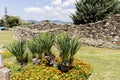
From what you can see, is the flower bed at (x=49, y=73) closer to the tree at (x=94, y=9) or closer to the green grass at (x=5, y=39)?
the green grass at (x=5, y=39)

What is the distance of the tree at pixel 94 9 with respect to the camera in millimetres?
29484

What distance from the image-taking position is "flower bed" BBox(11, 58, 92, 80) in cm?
1147

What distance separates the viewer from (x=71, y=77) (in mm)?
11523

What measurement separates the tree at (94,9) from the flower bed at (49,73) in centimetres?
1762

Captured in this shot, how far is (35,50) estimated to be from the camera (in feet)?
42.4

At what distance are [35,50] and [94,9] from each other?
1784 centimetres

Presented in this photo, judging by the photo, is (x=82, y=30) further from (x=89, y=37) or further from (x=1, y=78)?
(x=1, y=78)

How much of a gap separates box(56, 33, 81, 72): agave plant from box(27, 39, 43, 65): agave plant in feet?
3.93

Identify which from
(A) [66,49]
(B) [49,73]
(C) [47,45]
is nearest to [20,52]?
(C) [47,45]

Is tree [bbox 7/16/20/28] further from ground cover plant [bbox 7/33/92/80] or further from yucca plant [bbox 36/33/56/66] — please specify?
yucca plant [bbox 36/33/56/66]

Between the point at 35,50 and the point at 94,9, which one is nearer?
the point at 35,50

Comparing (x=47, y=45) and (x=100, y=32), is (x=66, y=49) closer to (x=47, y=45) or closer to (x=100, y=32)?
(x=47, y=45)

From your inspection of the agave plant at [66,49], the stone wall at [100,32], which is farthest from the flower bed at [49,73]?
the stone wall at [100,32]

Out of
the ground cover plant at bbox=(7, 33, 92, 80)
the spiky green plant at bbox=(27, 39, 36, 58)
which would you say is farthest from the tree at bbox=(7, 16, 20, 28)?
the spiky green plant at bbox=(27, 39, 36, 58)
